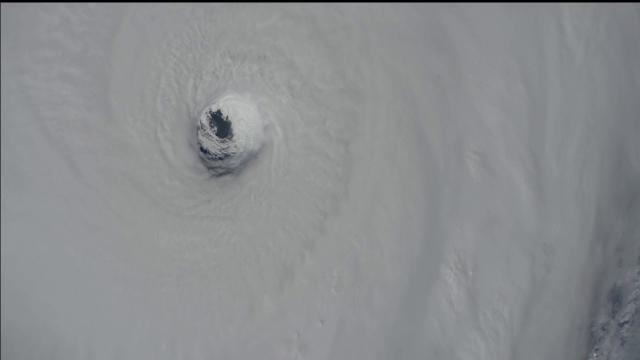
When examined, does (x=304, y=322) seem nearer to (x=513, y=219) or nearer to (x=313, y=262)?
(x=313, y=262)

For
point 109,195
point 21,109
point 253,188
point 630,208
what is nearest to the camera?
point 630,208

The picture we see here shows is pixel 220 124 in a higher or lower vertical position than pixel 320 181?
higher

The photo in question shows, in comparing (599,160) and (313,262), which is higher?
(599,160)

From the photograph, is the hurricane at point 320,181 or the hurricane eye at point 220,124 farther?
the hurricane eye at point 220,124

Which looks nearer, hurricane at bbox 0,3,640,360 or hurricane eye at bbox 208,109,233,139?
hurricane at bbox 0,3,640,360

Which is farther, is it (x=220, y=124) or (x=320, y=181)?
(x=220, y=124)

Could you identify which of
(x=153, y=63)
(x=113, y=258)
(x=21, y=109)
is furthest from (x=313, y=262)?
(x=21, y=109)

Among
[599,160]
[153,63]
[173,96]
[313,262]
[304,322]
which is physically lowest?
[304,322]

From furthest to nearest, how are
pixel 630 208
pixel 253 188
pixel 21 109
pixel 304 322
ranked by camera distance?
pixel 21 109 < pixel 253 188 < pixel 304 322 < pixel 630 208
